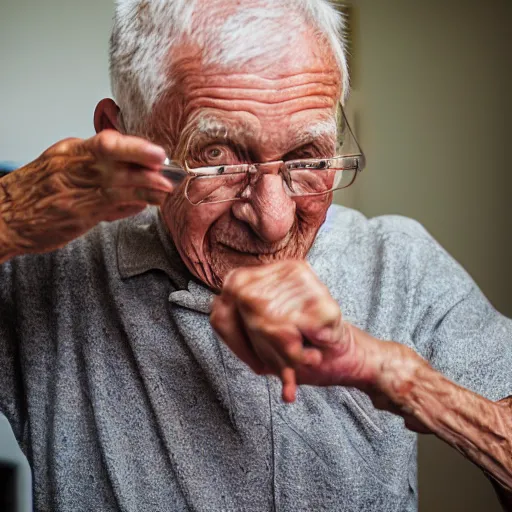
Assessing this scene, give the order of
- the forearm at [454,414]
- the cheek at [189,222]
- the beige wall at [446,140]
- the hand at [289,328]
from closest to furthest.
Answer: the hand at [289,328], the forearm at [454,414], the cheek at [189,222], the beige wall at [446,140]

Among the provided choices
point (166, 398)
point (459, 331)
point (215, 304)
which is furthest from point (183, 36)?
point (459, 331)

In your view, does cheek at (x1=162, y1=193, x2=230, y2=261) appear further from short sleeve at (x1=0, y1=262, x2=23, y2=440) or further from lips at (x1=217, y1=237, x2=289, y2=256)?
Result: short sleeve at (x1=0, y1=262, x2=23, y2=440)

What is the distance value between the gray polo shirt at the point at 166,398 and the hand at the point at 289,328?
9.6 inches

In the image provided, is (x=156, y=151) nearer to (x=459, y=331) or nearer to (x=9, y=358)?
(x=9, y=358)

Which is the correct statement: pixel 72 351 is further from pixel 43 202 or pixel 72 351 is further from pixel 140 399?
pixel 43 202

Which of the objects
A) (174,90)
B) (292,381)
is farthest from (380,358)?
(174,90)

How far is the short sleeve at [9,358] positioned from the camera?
900 mm

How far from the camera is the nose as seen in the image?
786mm

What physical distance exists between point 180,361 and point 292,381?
1.08 ft

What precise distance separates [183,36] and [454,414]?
0.53 metres

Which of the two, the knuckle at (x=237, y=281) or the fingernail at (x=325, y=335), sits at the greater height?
the knuckle at (x=237, y=281)

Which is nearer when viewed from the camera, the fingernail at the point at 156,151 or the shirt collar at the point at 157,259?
the fingernail at the point at 156,151

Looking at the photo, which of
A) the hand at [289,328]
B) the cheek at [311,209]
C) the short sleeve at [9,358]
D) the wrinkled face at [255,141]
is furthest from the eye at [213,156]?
the short sleeve at [9,358]

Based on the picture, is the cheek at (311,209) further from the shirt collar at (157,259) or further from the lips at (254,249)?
the shirt collar at (157,259)
